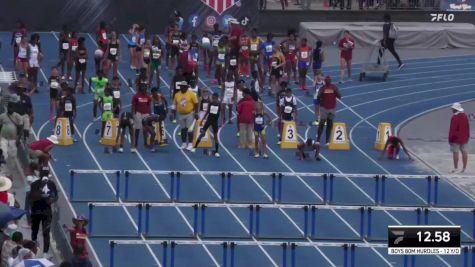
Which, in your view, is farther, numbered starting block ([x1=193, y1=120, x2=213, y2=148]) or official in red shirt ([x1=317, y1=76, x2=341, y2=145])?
official in red shirt ([x1=317, y1=76, x2=341, y2=145])

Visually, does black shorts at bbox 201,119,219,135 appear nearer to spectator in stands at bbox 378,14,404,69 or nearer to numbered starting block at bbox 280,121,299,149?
numbered starting block at bbox 280,121,299,149

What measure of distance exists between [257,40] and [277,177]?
1103 centimetres

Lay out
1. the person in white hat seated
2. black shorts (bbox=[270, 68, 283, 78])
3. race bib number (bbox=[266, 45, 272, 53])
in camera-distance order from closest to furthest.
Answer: the person in white hat seated, black shorts (bbox=[270, 68, 283, 78]), race bib number (bbox=[266, 45, 272, 53])

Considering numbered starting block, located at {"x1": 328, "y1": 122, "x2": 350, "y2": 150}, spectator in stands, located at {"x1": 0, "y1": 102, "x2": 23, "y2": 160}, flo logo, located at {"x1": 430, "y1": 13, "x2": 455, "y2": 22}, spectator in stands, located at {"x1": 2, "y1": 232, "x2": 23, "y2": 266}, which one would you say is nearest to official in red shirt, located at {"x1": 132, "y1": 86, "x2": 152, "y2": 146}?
spectator in stands, located at {"x1": 0, "y1": 102, "x2": 23, "y2": 160}

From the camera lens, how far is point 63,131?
34.6 metres

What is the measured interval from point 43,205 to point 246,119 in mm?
9894

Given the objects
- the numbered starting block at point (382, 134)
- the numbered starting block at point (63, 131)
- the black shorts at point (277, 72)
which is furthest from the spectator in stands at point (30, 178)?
the black shorts at point (277, 72)

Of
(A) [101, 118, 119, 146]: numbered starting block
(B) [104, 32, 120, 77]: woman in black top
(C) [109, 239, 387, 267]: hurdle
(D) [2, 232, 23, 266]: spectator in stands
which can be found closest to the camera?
(D) [2, 232, 23, 266]: spectator in stands

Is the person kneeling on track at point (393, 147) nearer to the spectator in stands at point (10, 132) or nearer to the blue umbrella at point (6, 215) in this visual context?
the spectator in stands at point (10, 132)

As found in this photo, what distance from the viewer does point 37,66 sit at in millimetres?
39625

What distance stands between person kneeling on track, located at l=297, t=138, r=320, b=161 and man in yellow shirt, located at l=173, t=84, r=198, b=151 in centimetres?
239

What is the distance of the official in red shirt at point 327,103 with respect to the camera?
34844 mm

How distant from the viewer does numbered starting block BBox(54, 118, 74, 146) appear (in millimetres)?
34469

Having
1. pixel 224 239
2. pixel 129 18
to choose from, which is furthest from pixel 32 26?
pixel 224 239
